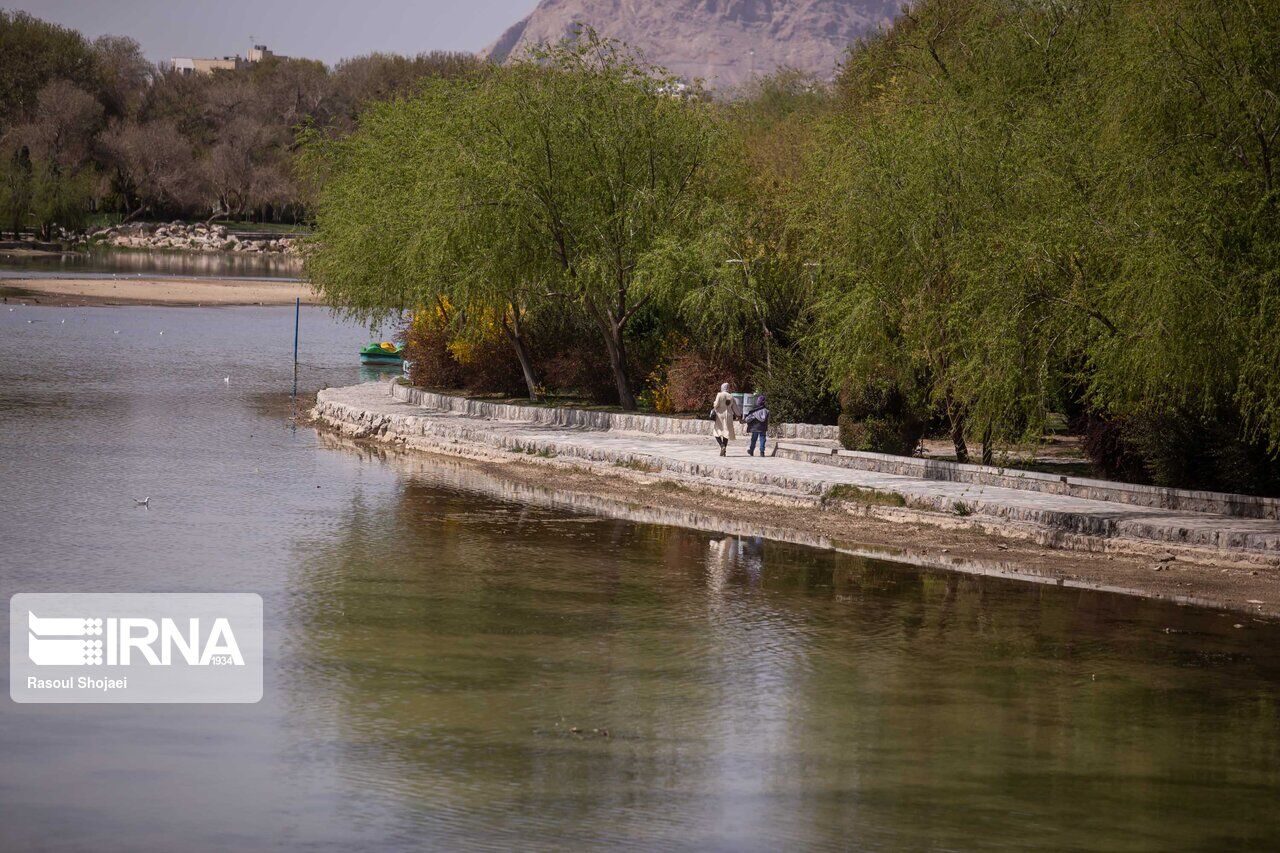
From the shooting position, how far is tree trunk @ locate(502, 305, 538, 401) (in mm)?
38375

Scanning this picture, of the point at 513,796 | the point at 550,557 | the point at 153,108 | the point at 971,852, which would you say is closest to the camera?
the point at 971,852

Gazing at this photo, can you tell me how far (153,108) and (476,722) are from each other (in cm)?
14666

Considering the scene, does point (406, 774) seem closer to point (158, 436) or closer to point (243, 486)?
point (243, 486)

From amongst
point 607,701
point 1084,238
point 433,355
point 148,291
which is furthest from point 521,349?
point 148,291

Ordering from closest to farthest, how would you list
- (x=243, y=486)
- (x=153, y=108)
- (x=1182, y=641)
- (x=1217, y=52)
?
1. (x=1182, y=641)
2. (x=1217, y=52)
3. (x=243, y=486)
4. (x=153, y=108)

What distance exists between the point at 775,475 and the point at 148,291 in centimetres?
6039

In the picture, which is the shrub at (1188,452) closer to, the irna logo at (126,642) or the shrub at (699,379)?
the shrub at (699,379)

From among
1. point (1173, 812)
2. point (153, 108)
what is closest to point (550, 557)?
A: point (1173, 812)

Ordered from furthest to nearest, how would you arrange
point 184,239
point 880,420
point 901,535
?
point 184,239 < point 880,420 < point 901,535

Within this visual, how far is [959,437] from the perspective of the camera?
28531 millimetres

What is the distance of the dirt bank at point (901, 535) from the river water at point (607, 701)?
2.22ft

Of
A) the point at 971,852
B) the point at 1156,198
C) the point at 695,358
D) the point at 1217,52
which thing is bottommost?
the point at 971,852

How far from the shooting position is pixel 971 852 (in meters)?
12.2

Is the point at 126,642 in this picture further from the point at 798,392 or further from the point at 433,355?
the point at 433,355
